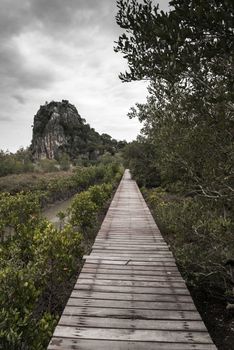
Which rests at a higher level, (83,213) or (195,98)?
(195,98)

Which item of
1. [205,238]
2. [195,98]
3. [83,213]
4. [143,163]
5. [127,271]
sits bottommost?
[127,271]

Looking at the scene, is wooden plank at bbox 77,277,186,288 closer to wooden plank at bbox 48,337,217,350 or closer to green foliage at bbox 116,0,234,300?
green foliage at bbox 116,0,234,300

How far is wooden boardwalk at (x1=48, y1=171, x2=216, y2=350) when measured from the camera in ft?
10.1

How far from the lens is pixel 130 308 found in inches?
153

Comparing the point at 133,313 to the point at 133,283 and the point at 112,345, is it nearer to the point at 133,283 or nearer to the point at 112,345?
the point at 112,345

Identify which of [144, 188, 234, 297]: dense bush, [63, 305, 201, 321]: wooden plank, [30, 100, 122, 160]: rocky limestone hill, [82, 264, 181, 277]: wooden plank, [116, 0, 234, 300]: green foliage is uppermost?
[30, 100, 122, 160]: rocky limestone hill

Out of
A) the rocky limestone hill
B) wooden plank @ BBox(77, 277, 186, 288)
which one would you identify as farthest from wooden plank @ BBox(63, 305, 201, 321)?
the rocky limestone hill

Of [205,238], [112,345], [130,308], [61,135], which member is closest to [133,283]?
[130,308]

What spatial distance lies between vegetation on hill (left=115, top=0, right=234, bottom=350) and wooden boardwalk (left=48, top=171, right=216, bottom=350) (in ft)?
2.31

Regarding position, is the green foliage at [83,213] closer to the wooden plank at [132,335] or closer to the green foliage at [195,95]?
the green foliage at [195,95]

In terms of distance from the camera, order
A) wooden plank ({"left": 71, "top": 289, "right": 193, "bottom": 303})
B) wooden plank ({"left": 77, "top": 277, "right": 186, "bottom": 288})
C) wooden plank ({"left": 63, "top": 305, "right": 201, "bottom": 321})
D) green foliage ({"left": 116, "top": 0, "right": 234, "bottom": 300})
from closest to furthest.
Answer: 1. green foliage ({"left": 116, "top": 0, "right": 234, "bottom": 300})
2. wooden plank ({"left": 63, "top": 305, "right": 201, "bottom": 321})
3. wooden plank ({"left": 71, "top": 289, "right": 193, "bottom": 303})
4. wooden plank ({"left": 77, "top": 277, "right": 186, "bottom": 288})

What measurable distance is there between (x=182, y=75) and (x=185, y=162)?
1.83 m

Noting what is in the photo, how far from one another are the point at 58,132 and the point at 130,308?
3677 inches

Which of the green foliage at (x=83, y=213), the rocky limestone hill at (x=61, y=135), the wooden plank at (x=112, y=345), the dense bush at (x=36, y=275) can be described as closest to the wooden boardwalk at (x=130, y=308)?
the wooden plank at (x=112, y=345)
